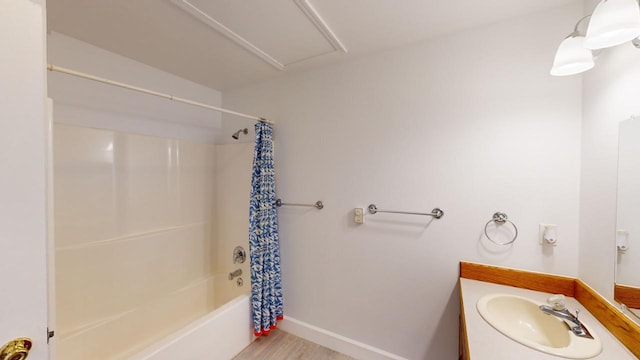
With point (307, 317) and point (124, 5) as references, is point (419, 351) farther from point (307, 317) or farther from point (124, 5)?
point (124, 5)

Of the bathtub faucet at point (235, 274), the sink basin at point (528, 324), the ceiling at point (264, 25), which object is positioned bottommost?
the bathtub faucet at point (235, 274)

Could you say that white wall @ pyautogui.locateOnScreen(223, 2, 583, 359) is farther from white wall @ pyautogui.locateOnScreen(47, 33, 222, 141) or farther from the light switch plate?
white wall @ pyautogui.locateOnScreen(47, 33, 222, 141)

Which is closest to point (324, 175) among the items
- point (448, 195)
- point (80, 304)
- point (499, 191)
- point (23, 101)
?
point (448, 195)

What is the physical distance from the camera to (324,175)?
2.02m

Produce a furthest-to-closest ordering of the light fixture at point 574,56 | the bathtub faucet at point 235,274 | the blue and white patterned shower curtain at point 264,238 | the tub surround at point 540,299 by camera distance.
→ 1. the bathtub faucet at point 235,274
2. the blue and white patterned shower curtain at point 264,238
3. the light fixture at point 574,56
4. the tub surround at point 540,299

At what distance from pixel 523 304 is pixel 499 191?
621mm

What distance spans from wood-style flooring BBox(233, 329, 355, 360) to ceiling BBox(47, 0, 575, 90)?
8.07ft

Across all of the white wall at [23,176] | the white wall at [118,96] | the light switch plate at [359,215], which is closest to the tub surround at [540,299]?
the light switch plate at [359,215]

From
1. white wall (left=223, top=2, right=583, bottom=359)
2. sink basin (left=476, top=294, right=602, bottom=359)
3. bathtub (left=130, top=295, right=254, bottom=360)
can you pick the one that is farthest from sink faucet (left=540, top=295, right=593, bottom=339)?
bathtub (left=130, top=295, right=254, bottom=360)

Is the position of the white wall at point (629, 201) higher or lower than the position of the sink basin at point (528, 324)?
higher

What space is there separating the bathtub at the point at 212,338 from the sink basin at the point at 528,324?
1734 millimetres

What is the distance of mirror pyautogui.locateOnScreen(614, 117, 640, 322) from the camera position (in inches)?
34.5

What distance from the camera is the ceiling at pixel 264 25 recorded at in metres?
1.30

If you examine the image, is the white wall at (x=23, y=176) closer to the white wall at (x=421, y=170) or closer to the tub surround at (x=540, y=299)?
the tub surround at (x=540, y=299)
